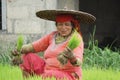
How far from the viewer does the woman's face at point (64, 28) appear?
547cm

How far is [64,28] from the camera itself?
5.46 m

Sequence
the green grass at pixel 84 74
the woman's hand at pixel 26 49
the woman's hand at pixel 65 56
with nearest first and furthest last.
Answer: the woman's hand at pixel 65 56
the green grass at pixel 84 74
the woman's hand at pixel 26 49

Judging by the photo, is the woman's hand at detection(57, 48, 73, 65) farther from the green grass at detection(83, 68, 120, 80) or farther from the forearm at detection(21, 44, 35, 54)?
A: the green grass at detection(83, 68, 120, 80)

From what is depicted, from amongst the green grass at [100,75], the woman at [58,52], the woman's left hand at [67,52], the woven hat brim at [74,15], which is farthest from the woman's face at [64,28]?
the green grass at [100,75]

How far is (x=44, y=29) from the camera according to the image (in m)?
8.91

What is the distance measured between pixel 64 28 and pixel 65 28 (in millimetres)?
15

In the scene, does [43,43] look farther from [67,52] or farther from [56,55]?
[67,52]

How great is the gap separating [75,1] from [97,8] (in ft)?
9.39

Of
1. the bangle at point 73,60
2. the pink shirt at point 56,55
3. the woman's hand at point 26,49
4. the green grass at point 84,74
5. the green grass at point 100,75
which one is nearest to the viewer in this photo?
the bangle at point 73,60

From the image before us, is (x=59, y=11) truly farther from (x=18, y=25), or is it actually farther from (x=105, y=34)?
(x=105, y=34)

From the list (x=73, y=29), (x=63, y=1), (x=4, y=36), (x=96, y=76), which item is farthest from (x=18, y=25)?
(x=73, y=29)

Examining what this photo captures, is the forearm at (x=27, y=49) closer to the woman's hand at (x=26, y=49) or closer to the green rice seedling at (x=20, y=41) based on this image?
the woman's hand at (x=26, y=49)

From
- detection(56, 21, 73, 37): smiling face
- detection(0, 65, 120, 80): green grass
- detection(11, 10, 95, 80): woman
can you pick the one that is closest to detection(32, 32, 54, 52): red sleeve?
detection(11, 10, 95, 80): woman

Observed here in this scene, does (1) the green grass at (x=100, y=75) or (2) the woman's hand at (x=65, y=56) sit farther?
(1) the green grass at (x=100, y=75)
